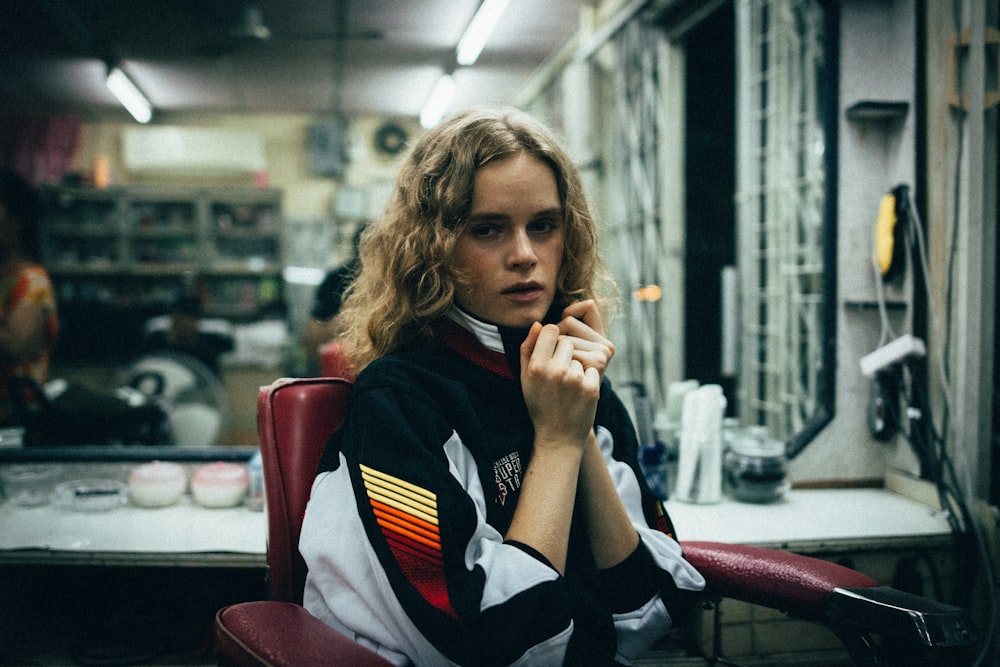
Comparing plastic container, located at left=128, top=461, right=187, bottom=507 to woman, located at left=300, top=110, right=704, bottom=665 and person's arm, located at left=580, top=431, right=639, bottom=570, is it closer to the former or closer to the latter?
woman, located at left=300, top=110, right=704, bottom=665

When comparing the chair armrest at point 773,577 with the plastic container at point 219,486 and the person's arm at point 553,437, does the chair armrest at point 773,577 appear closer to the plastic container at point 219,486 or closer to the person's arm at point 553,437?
the person's arm at point 553,437

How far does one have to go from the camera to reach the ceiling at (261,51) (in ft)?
12.6

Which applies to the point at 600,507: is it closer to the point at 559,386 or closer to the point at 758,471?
the point at 559,386

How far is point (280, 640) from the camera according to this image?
88cm

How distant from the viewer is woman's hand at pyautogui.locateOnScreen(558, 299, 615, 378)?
1.06 meters

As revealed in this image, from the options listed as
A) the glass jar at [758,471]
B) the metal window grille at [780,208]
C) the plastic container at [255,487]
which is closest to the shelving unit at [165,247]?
the plastic container at [255,487]

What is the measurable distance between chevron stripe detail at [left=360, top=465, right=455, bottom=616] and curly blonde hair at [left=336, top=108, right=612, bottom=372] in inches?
11.6

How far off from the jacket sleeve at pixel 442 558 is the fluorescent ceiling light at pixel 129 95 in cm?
527

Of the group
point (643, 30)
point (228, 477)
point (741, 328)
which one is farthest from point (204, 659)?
point (643, 30)

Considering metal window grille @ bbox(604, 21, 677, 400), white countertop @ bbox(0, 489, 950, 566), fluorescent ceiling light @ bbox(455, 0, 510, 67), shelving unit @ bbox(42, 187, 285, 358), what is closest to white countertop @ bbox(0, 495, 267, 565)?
white countertop @ bbox(0, 489, 950, 566)

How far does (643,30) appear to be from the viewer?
340cm

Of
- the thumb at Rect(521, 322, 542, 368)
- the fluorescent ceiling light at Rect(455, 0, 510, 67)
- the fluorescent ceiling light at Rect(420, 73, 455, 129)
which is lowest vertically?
the thumb at Rect(521, 322, 542, 368)

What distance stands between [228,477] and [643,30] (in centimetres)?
282

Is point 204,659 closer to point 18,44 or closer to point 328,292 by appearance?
point 328,292
